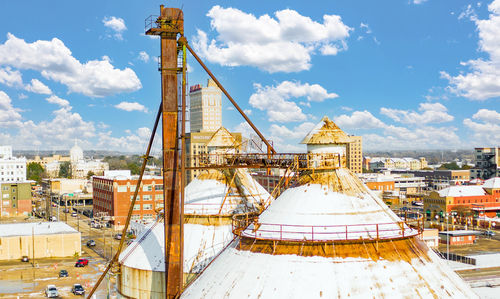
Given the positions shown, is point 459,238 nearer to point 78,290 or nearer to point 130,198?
point 130,198

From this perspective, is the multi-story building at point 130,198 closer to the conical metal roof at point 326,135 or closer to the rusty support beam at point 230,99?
the rusty support beam at point 230,99

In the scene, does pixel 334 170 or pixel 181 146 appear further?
pixel 181 146

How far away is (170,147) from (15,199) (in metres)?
107

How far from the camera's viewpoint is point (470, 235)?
8256 cm

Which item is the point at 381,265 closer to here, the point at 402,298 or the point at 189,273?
the point at 402,298

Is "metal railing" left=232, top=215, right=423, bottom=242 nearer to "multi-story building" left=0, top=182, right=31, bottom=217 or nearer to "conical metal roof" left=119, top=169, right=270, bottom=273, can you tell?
"conical metal roof" left=119, top=169, right=270, bottom=273

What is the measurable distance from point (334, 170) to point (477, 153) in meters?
167

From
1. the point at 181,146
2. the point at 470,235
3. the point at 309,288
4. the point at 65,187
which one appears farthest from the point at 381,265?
the point at 65,187

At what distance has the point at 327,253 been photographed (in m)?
20.2

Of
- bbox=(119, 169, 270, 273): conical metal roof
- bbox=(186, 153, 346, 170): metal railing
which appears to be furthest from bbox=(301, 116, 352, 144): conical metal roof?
bbox=(119, 169, 270, 273): conical metal roof

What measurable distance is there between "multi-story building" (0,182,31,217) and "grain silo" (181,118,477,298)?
111 m

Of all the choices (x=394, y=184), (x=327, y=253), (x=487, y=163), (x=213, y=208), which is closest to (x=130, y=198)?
(x=213, y=208)

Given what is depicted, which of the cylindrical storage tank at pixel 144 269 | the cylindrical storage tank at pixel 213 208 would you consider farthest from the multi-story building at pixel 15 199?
the cylindrical storage tank at pixel 144 269

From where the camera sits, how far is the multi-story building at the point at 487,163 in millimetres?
163400
